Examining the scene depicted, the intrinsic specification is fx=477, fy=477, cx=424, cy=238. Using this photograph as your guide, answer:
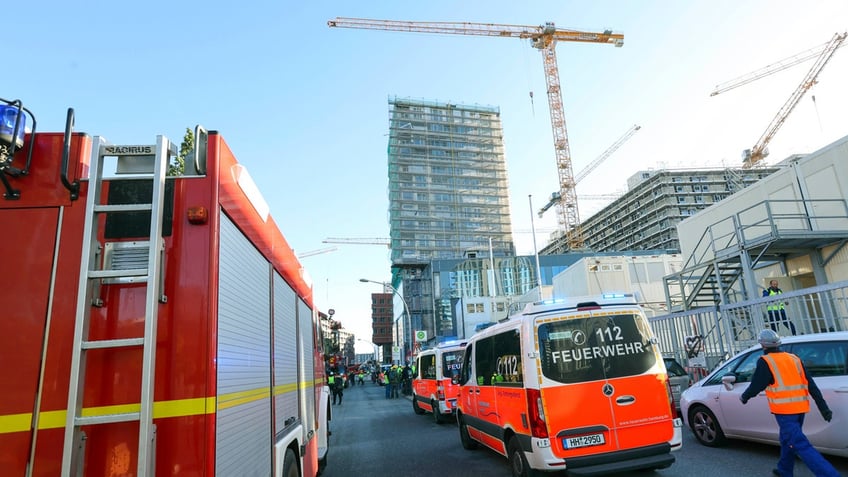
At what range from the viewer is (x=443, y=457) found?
856 cm

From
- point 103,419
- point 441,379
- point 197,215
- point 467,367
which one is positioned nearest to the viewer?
point 103,419

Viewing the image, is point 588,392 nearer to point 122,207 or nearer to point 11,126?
point 122,207

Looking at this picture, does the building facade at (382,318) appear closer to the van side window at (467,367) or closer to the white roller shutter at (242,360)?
the van side window at (467,367)

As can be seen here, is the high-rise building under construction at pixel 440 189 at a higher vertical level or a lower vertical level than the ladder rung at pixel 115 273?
higher

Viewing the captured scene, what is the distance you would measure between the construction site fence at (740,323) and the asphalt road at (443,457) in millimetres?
3221

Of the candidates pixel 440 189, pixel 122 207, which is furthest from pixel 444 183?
pixel 122 207

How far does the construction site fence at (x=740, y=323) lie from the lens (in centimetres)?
902

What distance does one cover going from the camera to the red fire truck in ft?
7.73

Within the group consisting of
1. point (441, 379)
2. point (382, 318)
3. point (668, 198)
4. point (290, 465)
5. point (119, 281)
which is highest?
point (668, 198)

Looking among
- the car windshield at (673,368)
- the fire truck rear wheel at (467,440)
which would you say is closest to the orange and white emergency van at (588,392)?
the fire truck rear wheel at (467,440)

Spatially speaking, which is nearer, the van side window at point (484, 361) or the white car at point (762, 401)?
the white car at point (762, 401)

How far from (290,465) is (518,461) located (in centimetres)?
294

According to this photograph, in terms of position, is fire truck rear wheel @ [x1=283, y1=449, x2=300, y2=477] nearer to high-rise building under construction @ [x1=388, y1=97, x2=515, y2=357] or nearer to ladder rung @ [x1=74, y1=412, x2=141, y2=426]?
ladder rung @ [x1=74, y1=412, x2=141, y2=426]

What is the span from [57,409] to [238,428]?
0.98 meters
